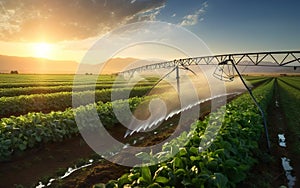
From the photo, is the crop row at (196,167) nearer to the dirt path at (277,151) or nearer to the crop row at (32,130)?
the dirt path at (277,151)

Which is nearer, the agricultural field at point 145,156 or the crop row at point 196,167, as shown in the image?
the crop row at point 196,167

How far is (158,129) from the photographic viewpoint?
39.1 feet

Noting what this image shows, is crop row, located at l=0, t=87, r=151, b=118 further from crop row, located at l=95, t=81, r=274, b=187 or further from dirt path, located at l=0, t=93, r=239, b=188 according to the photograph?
crop row, located at l=95, t=81, r=274, b=187

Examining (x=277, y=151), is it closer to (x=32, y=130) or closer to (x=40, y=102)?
(x=32, y=130)

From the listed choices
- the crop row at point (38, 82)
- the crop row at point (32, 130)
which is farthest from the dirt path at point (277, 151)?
the crop row at point (38, 82)

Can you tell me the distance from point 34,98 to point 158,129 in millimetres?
8539

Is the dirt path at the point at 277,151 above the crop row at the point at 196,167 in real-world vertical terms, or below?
below

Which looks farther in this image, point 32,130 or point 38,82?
point 38,82

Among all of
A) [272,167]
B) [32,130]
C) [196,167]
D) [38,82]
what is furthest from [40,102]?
[38,82]

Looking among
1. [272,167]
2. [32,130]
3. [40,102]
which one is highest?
[32,130]

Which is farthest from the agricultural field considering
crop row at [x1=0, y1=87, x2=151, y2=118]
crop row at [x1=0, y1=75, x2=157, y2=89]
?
crop row at [x1=0, y1=75, x2=157, y2=89]

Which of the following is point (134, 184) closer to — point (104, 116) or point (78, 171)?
point (78, 171)

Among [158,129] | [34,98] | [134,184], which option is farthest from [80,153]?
[34,98]

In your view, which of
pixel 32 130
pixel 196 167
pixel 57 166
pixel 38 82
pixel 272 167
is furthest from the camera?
pixel 38 82
